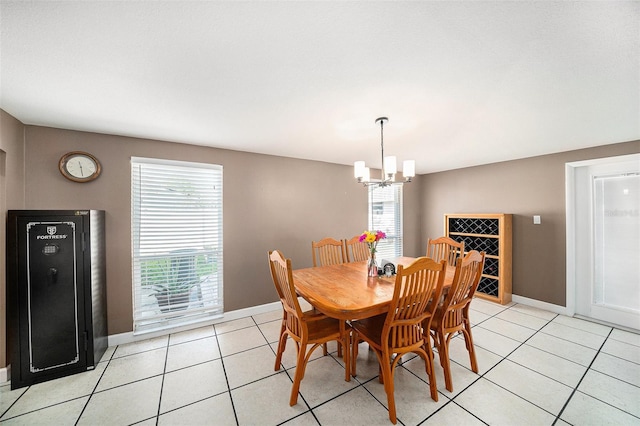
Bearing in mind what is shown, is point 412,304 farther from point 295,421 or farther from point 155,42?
point 155,42

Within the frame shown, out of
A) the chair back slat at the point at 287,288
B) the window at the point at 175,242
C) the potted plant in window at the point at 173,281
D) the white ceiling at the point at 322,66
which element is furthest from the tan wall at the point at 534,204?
the potted plant in window at the point at 173,281

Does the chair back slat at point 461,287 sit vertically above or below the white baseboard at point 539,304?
above

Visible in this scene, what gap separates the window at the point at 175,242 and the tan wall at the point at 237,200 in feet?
0.32

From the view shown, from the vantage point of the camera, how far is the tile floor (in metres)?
1.64

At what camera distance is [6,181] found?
6.51 ft

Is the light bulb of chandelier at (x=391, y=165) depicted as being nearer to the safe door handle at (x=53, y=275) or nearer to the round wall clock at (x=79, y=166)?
the round wall clock at (x=79, y=166)

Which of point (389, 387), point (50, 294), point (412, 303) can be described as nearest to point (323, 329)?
point (389, 387)

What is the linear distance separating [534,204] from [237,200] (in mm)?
4458

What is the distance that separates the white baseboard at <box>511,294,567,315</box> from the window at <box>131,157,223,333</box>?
4518 mm

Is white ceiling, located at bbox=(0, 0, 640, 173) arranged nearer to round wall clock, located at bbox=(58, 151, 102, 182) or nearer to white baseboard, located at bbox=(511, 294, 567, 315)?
round wall clock, located at bbox=(58, 151, 102, 182)

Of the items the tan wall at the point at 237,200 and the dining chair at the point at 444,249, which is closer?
the tan wall at the point at 237,200

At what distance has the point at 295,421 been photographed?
1605 mm

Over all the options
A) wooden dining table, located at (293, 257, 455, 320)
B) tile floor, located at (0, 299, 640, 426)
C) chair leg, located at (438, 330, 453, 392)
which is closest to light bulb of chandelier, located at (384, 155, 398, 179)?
wooden dining table, located at (293, 257, 455, 320)

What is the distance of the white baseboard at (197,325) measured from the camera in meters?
2.58
